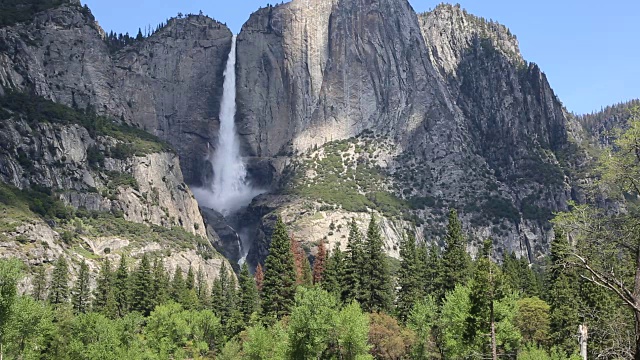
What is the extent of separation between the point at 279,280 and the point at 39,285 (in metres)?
56.7

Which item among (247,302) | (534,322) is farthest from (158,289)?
(534,322)

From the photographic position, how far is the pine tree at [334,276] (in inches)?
3792

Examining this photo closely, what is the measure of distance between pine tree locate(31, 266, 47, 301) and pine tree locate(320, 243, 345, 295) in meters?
56.7

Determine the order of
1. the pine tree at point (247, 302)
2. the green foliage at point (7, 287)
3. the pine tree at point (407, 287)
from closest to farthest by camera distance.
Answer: the green foliage at point (7, 287) < the pine tree at point (407, 287) < the pine tree at point (247, 302)

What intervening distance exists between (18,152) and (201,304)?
88.1m

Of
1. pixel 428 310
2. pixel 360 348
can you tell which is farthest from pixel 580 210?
pixel 428 310

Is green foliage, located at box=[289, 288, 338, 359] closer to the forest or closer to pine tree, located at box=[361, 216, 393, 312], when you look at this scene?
the forest

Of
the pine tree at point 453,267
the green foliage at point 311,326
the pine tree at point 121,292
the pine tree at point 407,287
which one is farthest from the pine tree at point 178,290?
the green foliage at point 311,326

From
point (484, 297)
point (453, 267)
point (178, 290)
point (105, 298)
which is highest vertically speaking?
point (453, 267)

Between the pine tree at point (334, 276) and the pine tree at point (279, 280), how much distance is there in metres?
4.86

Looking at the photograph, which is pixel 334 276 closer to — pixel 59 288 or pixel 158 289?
pixel 158 289

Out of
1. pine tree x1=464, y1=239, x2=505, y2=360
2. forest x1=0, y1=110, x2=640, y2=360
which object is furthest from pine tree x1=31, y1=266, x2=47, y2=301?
pine tree x1=464, y1=239, x2=505, y2=360

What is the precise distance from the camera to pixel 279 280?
9450cm

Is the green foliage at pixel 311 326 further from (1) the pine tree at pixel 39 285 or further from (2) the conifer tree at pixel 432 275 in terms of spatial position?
(1) the pine tree at pixel 39 285
